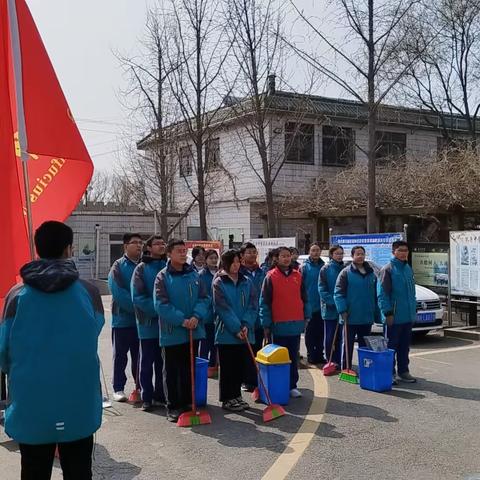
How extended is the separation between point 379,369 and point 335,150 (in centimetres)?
1856

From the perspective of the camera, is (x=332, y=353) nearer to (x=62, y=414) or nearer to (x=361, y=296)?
(x=361, y=296)

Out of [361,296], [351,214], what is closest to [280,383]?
[361,296]

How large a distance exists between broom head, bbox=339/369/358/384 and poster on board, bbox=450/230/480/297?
5.28m

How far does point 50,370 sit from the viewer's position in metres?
3.16

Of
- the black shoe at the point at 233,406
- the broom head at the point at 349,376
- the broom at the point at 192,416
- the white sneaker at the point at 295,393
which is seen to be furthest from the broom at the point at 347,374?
the broom at the point at 192,416

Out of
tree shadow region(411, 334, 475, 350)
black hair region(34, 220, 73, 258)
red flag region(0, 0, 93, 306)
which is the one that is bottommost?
tree shadow region(411, 334, 475, 350)

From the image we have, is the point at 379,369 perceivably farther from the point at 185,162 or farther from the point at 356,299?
the point at 185,162

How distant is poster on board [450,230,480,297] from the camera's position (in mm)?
12117

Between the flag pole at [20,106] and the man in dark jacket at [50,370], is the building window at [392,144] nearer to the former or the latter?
the flag pole at [20,106]

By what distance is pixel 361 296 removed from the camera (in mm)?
8055

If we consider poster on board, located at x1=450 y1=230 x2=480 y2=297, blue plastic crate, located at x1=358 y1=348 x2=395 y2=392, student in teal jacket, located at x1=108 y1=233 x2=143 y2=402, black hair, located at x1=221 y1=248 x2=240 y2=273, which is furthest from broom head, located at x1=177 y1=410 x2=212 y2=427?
poster on board, located at x1=450 y1=230 x2=480 y2=297

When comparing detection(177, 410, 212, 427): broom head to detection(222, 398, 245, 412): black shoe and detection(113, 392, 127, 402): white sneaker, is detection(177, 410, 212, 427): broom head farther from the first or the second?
detection(113, 392, 127, 402): white sneaker

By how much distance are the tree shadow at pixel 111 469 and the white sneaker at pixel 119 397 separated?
72.8 inches

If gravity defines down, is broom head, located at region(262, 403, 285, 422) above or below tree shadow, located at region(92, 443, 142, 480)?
above
